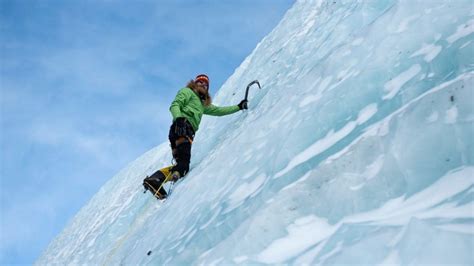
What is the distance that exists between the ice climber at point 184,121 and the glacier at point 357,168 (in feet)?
2.08

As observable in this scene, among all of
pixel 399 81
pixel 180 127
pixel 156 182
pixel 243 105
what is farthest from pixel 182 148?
pixel 399 81

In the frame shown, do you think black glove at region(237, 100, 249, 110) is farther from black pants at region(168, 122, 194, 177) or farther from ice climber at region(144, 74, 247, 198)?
black pants at region(168, 122, 194, 177)

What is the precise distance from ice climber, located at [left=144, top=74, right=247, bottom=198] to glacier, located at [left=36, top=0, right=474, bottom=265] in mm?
633

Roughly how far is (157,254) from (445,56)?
87.0 inches

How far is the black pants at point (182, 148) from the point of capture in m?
5.34

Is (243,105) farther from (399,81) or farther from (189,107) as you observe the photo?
(399,81)

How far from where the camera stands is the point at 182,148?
5344 mm

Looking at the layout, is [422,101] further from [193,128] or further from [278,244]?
[193,128]

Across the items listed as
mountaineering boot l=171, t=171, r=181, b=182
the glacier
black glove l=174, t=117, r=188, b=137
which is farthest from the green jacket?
the glacier

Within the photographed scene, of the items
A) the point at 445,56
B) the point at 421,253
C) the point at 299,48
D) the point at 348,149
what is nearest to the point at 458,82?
the point at 445,56

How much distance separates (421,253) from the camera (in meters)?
1.87

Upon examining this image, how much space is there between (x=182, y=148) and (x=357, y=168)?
9.76 ft

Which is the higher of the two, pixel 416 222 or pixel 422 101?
pixel 422 101

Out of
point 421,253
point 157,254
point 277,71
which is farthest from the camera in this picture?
point 277,71
